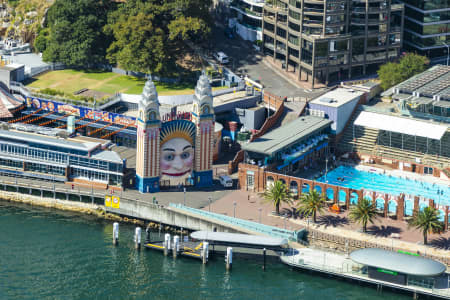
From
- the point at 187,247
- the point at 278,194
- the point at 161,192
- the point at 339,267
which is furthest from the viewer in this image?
the point at 161,192


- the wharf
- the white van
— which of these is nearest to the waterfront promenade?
the white van

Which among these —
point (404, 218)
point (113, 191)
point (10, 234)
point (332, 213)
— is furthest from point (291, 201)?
point (10, 234)

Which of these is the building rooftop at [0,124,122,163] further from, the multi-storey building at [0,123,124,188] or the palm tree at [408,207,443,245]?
the palm tree at [408,207,443,245]

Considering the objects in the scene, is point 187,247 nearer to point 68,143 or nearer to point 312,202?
point 312,202

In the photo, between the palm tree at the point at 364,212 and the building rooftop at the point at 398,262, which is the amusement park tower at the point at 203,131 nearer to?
the palm tree at the point at 364,212

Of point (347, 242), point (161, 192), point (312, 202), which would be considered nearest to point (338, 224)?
point (312, 202)
